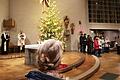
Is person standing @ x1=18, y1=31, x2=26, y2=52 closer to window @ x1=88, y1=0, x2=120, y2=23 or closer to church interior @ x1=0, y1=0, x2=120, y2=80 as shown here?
church interior @ x1=0, y1=0, x2=120, y2=80

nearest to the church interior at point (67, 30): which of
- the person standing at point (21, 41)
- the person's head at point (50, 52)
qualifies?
the person standing at point (21, 41)

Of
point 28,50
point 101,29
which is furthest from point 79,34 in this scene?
point 28,50

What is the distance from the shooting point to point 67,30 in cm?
1428

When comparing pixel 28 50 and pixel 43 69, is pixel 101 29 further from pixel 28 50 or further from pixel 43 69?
pixel 43 69

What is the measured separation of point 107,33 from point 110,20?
94 centimetres

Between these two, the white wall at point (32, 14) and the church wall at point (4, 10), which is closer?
the church wall at point (4, 10)

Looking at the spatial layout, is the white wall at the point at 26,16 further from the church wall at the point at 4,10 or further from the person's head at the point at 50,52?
the person's head at the point at 50,52

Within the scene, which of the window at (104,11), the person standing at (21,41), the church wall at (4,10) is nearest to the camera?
the church wall at (4,10)

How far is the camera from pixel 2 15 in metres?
12.6

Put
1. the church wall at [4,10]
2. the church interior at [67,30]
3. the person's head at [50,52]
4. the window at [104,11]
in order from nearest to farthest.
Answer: the person's head at [50,52] < the church interior at [67,30] < the church wall at [4,10] < the window at [104,11]

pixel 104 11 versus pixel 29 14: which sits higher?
pixel 104 11

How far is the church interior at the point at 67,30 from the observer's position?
902 centimetres

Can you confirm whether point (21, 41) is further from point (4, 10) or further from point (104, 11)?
point (104, 11)

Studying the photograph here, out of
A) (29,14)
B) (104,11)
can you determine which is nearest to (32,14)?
(29,14)
